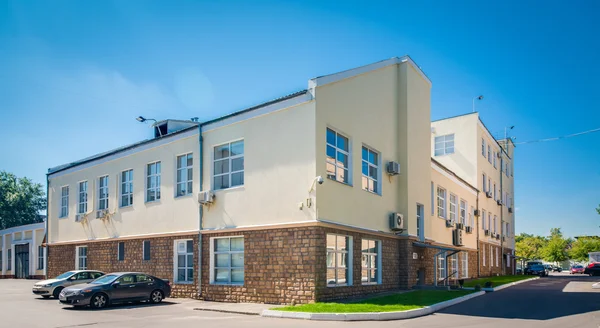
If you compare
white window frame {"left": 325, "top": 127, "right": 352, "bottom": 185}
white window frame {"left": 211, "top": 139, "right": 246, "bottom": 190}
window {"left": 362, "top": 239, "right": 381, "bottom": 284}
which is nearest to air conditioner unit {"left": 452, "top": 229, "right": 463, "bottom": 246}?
window {"left": 362, "top": 239, "right": 381, "bottom": 284}

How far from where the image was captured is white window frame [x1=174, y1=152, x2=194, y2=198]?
22.2 m

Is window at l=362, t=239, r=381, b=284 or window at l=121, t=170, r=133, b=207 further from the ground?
window at l=121, t=170, r=133, b=207

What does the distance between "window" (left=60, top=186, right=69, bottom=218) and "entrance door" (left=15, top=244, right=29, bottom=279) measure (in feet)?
55.1

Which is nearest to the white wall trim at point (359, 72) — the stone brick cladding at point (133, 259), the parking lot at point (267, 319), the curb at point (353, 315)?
the curb at point (353, 315)

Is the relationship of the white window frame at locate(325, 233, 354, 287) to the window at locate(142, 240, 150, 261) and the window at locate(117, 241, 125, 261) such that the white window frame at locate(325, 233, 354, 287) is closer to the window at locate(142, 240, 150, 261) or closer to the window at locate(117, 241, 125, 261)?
the window at locate(142, 240, 150, 261)

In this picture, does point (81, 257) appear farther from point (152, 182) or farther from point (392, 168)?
point (392, 168)

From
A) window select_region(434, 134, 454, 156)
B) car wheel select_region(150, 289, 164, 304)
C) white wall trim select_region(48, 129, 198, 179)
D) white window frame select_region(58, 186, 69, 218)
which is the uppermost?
window select_region(434, 134, 454, 156)

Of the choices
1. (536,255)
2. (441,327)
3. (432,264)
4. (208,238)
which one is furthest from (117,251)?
(536,255)

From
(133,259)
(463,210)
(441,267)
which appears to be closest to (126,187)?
(133,259)

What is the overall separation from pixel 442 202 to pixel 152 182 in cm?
1700

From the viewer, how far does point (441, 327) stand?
12.9 meters

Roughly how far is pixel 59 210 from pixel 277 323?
2139 cm

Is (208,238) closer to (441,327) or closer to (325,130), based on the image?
(325,130)

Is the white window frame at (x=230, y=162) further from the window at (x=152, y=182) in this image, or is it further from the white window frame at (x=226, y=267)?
the window at (x=152, y=182)
